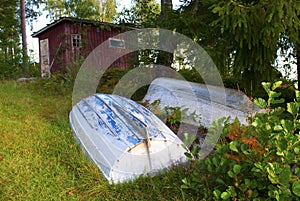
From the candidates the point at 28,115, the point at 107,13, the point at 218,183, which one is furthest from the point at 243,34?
the point at 107,13

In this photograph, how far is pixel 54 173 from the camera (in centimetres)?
253

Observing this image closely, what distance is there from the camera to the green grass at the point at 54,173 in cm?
224

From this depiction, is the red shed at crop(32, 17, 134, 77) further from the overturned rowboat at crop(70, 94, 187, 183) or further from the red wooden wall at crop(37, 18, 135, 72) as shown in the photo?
the overturned rowboat at crop(70, 94, 187, 183)

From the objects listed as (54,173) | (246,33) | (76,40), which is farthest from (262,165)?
(76,40)

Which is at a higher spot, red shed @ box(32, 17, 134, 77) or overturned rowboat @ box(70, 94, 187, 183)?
red shed @ box(32, 17, 134, 77)

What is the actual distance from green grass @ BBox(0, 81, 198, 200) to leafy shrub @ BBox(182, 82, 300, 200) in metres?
0.25

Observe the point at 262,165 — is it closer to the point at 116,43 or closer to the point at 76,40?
the point at 116,43

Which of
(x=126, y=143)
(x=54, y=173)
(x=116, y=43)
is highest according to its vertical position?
(x=116, y=43)

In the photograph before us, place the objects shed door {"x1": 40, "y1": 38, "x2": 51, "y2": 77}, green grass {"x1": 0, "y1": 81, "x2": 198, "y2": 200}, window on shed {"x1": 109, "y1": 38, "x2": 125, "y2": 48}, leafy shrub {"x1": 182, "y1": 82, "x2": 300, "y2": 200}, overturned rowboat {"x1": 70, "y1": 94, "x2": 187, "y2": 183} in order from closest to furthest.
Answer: leafy shrub {"x1": 182, "y1": 82, "x2": 300, "y2": 200}, green grass {"x1": 0, "y1": 81, "x2": 198, "y2": 200}, overturned rowboat {"x1": 70, "y1": 94, "x2": 187, "y2": 183}, window on shed {"x1": 109, "y1": 38, "x2": 125, "y2": 48}, shed door {"x1": 40, "y1": 38, "x2": 51, "y2": 77}

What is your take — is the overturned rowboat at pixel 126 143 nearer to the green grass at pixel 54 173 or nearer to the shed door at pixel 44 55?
the green grass at pixel 54 173

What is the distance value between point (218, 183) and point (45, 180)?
149cm

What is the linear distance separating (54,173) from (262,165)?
1.81 m

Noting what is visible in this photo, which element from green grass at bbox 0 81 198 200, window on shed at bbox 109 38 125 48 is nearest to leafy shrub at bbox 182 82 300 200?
green grass at bbox 0 81 198 200

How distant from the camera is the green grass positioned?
88.4 inches
